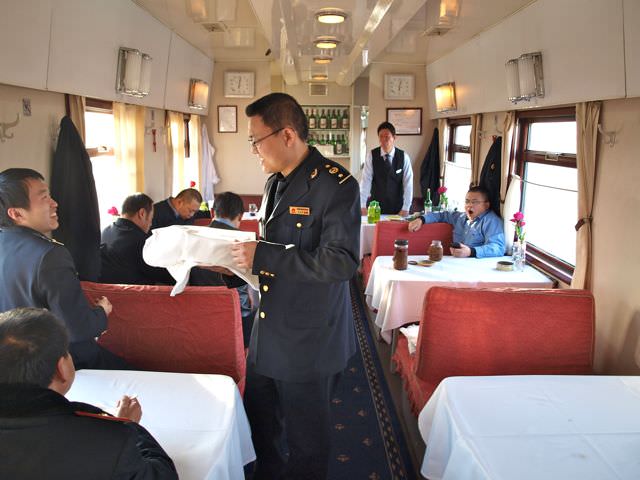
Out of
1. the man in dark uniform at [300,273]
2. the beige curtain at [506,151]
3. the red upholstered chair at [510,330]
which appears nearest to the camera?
the man in dark uniform at [300,273]

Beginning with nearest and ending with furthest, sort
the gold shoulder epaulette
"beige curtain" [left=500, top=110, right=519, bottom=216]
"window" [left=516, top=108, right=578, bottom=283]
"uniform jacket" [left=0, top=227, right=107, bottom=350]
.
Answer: the gold shoulder epaulette, "uniform jacket" [left=0, top=227, right=107, bottom=350], "window" [left=516, top=108, right=578, bottom=283], "beige curtain" [left=500, top=110, right=519, bottom=216]

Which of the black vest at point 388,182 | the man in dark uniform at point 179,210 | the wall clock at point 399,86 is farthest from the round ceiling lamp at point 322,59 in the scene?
the man in dark uniform at point 179,210

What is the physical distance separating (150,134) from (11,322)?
4573mm

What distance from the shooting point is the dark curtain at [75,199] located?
3469 mm

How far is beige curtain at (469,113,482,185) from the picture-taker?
555cm

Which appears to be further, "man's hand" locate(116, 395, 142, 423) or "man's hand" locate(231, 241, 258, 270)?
"man's hand" locate(231, 241, 258, 270)

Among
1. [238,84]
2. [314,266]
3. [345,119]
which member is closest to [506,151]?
[314,266]

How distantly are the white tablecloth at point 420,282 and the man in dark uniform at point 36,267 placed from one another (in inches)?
77.5

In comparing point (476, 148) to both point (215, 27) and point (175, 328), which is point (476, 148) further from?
point (175, 328)

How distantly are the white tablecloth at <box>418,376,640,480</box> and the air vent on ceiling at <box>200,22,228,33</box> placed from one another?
3846mm

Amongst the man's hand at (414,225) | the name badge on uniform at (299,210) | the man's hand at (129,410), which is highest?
the name badge on uniform at (299,210)

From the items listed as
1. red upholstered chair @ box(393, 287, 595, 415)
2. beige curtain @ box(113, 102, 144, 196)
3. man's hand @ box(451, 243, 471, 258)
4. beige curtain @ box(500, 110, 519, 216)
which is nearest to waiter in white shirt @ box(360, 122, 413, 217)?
beige curtain @ box(500, 110, 519, 216)

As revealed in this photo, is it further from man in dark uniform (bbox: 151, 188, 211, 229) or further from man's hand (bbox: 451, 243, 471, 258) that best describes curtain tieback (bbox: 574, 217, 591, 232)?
man in dark uniform (bbox: 151, 188, 211, 229)

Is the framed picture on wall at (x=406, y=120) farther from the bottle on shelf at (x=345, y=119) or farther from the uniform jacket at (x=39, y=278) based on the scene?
the uniform jacket at (x=39, y=278)
